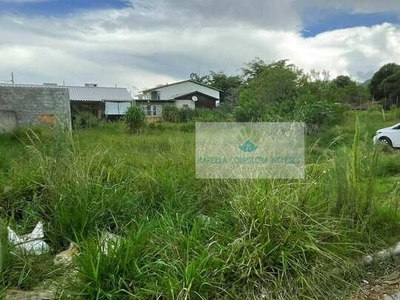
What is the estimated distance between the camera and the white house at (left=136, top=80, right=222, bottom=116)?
34.7 meters

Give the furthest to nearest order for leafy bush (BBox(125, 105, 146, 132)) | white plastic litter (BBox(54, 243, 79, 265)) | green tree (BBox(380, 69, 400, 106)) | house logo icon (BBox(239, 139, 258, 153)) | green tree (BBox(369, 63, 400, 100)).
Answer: green tree (BBox(369, 63, 400, 100)) < green tree (BBox(380, 69, 400, 106)) < leafy bush (BBox(125, 105, 146, 132)) < house logo icon (BBox(239, 139, 258, 153)) < white plastic litter (BBox(54, 243, 79, 265))

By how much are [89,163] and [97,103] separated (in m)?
26.1

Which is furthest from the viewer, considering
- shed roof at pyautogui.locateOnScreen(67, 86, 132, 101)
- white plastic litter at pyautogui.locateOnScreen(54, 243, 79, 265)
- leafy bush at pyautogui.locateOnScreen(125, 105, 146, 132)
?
shed roof at pyautogui.locateOnScreen(67, 86, 132, 101)

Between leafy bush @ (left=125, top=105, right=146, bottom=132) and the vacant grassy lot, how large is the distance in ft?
35.1

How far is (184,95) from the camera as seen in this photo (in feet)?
118

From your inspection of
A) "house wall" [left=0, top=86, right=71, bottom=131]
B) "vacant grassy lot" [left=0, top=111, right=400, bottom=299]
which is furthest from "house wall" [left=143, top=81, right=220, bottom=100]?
"vacant grassy lot" [left=0, top=111, right=400, bottom=299]

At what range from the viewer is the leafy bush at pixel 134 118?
14.7 metres

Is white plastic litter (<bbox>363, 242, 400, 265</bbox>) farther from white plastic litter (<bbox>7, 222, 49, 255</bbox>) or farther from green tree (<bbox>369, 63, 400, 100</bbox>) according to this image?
green tree (<bbox>369, 63, 400, 100</bbox>)

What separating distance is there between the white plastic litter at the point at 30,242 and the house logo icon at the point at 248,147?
242cm

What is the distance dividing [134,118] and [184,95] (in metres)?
21.9

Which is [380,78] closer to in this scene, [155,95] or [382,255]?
[155,95]

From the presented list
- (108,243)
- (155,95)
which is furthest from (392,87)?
(108,243)

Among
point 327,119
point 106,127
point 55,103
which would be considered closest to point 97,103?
point 55,103

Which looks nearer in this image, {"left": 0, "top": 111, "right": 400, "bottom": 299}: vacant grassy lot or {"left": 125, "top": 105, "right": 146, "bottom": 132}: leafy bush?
{"left": 0, "top": 111, "right": 400, "bottom": 299}: vacant grassy lot
